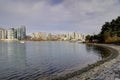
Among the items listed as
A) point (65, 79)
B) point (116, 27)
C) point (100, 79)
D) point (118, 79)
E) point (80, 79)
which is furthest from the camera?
point (116, 27)

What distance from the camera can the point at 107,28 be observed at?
15312cm

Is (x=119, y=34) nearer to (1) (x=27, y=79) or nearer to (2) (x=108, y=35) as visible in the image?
(2) (x=108, y=35)

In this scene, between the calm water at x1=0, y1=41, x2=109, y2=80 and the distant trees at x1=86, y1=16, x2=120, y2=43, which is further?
the distant trees at x1=86, y1=16, x2=120, y2=43

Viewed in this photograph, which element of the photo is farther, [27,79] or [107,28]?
[107,28]

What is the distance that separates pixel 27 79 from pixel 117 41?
10380 centimetres

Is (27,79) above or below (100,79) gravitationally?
below

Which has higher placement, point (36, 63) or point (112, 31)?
point (112, 31)

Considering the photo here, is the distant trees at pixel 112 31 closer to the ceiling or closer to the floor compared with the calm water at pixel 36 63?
closer to the ceiling

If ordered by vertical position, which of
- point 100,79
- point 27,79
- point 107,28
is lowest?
point 27,79

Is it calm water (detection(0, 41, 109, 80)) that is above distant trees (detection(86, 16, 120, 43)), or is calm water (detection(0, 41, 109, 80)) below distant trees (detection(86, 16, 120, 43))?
below

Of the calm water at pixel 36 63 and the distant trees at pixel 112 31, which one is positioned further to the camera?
the distant trees at pixel 112 31

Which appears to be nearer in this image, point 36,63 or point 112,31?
point 36,63

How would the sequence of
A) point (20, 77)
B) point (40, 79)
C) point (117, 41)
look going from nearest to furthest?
point (40, 79) < point (20, 77) < point (117, 41)

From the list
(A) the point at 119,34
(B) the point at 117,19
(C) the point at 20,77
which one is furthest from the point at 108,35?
(C) the point at 20,77
